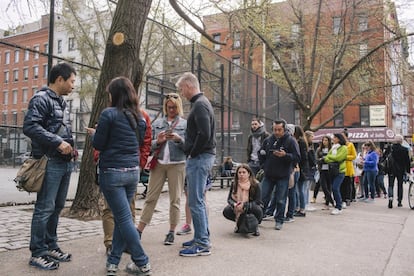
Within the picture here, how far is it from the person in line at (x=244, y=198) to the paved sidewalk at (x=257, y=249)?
31 centimetres

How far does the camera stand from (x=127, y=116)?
3.50 metres

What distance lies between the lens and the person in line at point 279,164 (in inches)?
250

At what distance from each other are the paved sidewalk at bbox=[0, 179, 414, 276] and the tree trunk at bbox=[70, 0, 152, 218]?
456mm

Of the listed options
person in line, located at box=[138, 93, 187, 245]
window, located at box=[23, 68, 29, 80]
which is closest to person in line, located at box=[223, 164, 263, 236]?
person in line, located at box=[138, 93, 187, 245]

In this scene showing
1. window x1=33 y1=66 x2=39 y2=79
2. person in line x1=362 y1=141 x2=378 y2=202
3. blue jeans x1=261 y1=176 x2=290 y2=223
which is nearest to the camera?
blue jeans x1=261 y1=176 x2=290 y2=223

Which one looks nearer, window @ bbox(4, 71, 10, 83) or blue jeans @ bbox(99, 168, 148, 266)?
blue jeans @ bbox(99, 168, 148, 266)

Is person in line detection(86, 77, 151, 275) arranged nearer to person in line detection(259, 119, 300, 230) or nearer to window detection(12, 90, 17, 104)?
person in line detection(259, 119, 300, 230)

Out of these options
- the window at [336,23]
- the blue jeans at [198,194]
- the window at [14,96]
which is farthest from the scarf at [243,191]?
the window at [336,23]

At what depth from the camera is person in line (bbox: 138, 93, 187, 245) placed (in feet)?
15.6

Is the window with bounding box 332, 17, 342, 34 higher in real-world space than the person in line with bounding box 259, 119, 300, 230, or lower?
higher

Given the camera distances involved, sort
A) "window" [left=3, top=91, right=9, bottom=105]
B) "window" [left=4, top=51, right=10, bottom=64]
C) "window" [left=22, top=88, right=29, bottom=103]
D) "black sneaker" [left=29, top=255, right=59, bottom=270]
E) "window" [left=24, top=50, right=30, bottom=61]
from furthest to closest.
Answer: "window" [left=24, top=50, right=30, bottom=61] → "window" [left=3, top=91, right=9, bottom=105] → "window" [left=4, top=51, right=10, bottom=64] → "window" [left=22, top=88, right=29, bottom=103] → "black sneaker" [left=29, top=255, right=59, bottom=270]

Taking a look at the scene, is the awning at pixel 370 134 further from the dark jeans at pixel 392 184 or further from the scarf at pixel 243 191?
A: the scarf at pixel 243 191

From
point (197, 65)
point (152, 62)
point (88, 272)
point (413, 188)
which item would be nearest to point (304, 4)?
point (152, 62)

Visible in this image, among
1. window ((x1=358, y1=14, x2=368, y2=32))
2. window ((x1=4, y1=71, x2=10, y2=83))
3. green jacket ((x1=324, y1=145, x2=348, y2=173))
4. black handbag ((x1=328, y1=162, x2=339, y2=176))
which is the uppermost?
window ((x1=358, y1=14, x2=368, y2=32))
